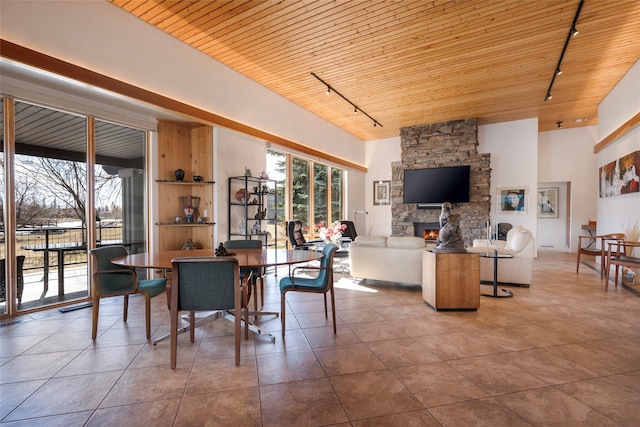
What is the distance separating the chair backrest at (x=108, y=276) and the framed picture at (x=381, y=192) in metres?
7.54

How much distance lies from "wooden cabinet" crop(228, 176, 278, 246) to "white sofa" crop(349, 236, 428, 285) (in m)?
1.38

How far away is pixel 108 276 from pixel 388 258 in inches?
135

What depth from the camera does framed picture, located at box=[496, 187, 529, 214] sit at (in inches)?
299

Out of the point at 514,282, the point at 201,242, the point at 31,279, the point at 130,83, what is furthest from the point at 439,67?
the point at 31,279

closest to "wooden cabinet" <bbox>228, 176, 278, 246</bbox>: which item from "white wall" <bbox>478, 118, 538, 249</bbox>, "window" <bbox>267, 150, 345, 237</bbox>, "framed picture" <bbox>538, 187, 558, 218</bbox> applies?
"window" <bbox>267, 150, 345, 237</bbox>

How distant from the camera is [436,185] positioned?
26.7 ft

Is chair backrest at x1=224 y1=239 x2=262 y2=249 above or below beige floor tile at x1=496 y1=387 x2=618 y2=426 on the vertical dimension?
above

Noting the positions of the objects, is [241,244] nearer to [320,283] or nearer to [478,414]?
[320,283]

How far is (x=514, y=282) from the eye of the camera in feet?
15.6

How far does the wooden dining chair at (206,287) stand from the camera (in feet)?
7.53

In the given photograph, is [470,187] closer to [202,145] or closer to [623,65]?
[623,65]

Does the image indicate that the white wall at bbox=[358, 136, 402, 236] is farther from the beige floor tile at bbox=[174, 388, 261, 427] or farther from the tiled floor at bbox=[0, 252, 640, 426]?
the beige floor tile at bbox=[174, 388, 261, 427]

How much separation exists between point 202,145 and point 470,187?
643cm

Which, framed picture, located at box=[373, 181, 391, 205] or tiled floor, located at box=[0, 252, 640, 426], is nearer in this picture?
tiled floor, located at box=[0, 252, 640, 426]
